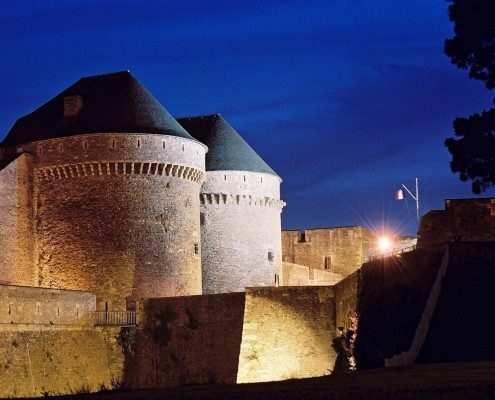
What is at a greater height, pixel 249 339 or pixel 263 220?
pixel 263 220

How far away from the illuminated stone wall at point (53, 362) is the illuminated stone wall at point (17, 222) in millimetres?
3589

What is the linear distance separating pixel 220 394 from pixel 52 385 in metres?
16.8

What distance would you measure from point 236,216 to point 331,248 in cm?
1197

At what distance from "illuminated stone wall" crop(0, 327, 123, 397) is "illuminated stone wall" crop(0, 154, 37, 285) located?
359 centimetres

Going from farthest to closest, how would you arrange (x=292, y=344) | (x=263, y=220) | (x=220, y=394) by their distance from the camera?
(x=263, y=220)
(x=292, y=344)
(x=220, y=394)

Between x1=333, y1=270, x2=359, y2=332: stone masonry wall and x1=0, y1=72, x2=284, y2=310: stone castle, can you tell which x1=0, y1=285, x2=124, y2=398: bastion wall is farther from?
x1=333, y1=270, x2=359, y2=332: stone masonry wall

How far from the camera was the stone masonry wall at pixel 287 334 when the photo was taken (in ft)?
95.5

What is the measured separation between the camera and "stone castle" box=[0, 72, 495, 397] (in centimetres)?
2961

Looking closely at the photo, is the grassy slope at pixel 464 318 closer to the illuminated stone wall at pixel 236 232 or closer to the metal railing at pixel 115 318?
the metal railing at pixel 115 318

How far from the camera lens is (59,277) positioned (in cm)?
3553

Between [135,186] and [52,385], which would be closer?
[52,385]

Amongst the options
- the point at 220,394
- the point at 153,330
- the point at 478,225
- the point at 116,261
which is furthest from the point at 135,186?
the point at 220,394

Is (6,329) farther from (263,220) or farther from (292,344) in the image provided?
(263,220)

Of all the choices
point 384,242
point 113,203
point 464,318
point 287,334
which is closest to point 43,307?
point 113,203
